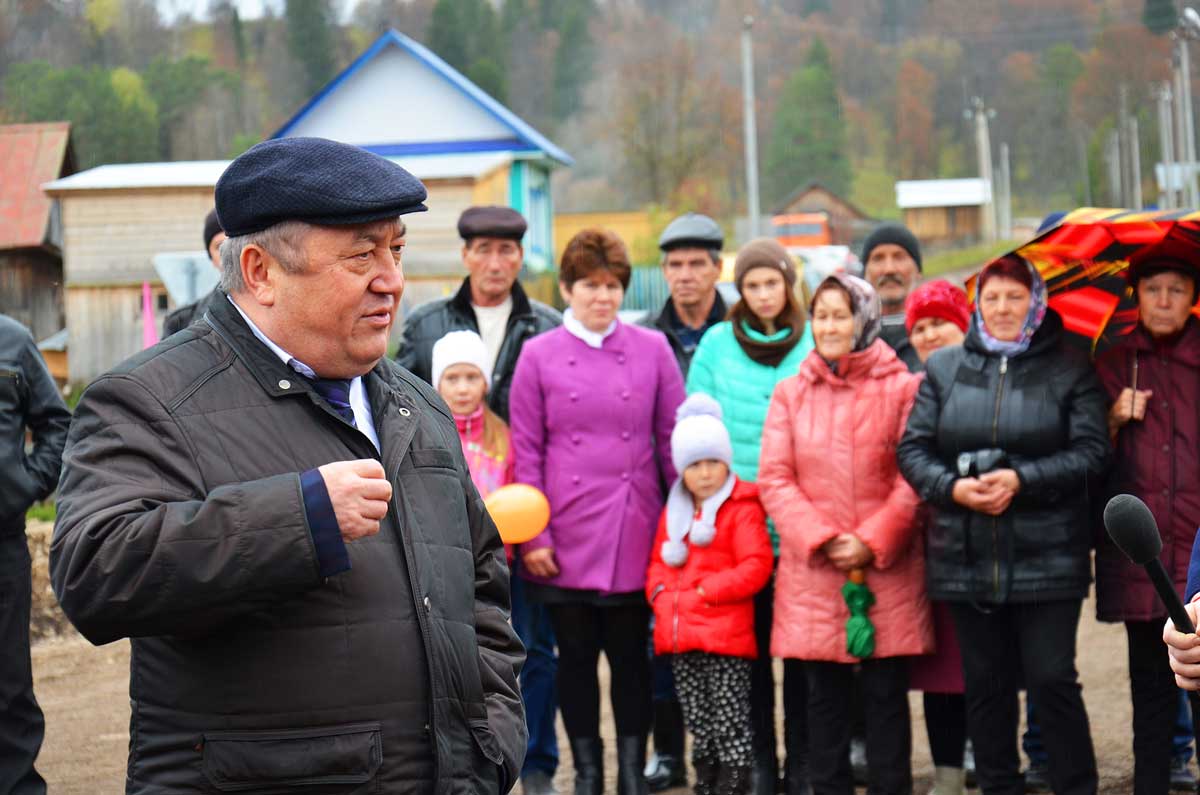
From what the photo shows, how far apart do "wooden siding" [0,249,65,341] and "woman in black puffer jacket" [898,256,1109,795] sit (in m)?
15.6

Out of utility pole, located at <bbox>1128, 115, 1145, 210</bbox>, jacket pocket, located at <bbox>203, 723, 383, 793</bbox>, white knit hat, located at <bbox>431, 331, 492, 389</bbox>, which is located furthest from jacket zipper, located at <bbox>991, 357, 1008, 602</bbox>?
utility pole, located at <bbox>1128, 115, 1145, 210</bbox>

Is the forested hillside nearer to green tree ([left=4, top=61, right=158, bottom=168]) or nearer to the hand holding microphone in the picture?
green tree ([left=4, top=61, right=158, bottom=168])

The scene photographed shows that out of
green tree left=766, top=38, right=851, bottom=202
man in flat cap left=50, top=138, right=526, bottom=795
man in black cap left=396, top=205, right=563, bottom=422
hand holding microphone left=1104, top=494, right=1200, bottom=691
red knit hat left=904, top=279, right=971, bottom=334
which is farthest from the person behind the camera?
green tree left=766, top=38, right=851, bottom=202

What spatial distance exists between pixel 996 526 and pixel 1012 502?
0.11 m

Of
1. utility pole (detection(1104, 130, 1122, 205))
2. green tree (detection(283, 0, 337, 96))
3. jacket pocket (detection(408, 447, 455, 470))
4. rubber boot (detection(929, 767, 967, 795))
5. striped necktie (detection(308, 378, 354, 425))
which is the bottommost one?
rubber boot (detection(929, 767, 967, 795))

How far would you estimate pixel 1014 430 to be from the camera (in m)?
6.00

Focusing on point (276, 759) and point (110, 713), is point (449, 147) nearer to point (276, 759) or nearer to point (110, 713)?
point (110, 713)

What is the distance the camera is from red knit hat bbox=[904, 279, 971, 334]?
726 cm

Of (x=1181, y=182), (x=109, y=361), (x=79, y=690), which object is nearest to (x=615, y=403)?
(x=79, y=690)

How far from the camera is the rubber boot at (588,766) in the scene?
6.57 m

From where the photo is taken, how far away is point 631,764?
21.3 ft

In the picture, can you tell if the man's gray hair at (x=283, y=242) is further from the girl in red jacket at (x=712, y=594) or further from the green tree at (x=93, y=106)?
the green tree at (x=93, y=106)

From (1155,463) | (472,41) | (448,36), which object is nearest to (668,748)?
(1155,463)

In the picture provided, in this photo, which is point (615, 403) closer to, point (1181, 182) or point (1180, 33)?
point (1180, 33)
